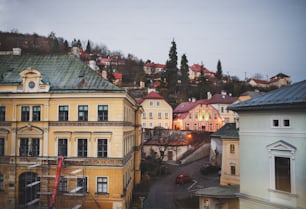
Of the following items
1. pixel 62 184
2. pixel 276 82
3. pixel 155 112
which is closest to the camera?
pixel 62 184

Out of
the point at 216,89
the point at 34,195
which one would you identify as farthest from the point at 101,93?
the point at 216,89

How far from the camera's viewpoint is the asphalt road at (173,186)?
Answer: 58.3 feet

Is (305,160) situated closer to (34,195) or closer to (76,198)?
(76,198)

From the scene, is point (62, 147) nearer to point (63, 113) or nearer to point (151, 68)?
point (63, 113)

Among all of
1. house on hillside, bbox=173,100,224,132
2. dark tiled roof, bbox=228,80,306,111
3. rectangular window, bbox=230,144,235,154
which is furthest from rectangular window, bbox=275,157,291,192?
house on hillside, bbox=173,100,224,132

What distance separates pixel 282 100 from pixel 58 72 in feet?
41.4

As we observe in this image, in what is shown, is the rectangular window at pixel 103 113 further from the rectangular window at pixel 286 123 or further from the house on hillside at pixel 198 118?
the house on hillside at pixel 198 118

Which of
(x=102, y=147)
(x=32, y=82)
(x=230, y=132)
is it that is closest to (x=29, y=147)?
(x=32, y=82)

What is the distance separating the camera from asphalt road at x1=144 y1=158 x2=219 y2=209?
1778cm

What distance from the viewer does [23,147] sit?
15.6 metres

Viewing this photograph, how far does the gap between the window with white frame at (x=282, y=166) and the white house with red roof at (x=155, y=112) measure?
30940mm

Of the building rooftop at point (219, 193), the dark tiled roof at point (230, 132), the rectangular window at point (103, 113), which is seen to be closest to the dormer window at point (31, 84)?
the rectangular window at point (103, 113)

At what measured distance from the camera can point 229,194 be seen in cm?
1468

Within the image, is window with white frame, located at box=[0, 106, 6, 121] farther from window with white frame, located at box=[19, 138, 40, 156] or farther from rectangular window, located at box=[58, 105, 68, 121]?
rectangular window, located at box=[58, 105, 68, 121]
